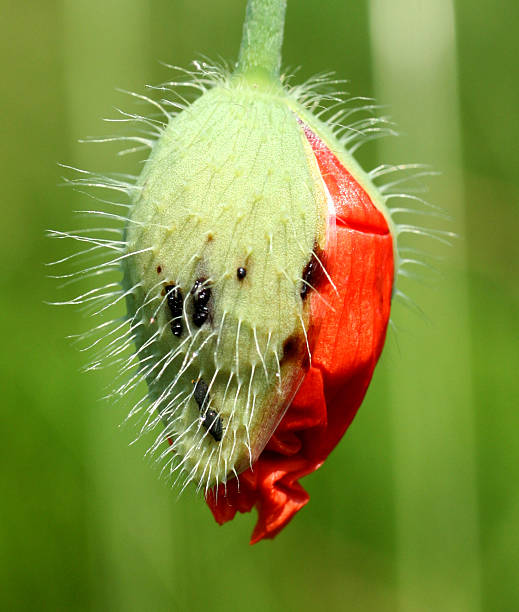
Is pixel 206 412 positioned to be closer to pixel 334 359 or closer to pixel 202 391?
pixel 202 391

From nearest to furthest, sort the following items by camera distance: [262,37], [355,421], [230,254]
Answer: [230,254] < [262,37] < [355,421]

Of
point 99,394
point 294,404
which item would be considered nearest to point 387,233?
point 294,404

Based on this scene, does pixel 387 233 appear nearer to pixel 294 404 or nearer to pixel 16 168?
pixel 294 404

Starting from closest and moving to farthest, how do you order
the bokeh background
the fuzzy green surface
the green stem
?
the fuzzy green surface, the green stem, the bokeh background

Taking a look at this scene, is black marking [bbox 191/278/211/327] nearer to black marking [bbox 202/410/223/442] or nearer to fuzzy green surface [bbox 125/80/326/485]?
fuzzy green surface [bbox 125/80/326/485]

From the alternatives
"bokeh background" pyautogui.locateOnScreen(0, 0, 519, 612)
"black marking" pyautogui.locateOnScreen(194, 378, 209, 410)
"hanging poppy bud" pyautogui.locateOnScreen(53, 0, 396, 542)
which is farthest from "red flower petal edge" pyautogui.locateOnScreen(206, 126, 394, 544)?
"bokeh background" pyautogui.locateOnScreen(0, 0, 519, 612)

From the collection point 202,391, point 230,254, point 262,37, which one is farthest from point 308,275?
point 262,37
